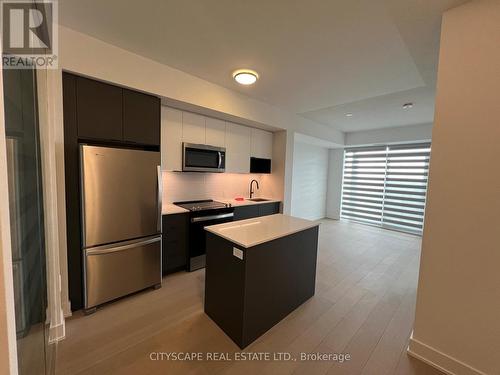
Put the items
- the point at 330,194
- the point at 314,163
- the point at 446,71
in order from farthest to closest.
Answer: the point at 330,194
the point at 314,163
the point at 446,71

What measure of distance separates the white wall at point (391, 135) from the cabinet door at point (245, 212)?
3987mm

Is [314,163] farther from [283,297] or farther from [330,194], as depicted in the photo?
[283,297]

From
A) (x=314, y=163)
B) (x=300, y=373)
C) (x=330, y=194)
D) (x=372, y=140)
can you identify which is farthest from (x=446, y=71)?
(x=330, y=194)

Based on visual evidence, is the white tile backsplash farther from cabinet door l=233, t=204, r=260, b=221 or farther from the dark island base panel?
the dark island base panel

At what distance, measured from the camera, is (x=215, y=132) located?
11.5 ft

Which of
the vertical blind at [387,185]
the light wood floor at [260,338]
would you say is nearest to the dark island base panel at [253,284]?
the light wood floor at [260,338]

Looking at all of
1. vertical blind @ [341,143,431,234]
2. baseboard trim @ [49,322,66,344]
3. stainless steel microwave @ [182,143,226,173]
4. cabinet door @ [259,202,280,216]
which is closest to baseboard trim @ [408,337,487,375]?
cabinet door @ [259,202,280,216]

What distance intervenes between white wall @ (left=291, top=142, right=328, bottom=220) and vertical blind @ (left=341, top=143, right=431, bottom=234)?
677 mm

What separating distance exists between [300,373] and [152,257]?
1.91m

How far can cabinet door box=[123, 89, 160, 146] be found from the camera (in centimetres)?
228

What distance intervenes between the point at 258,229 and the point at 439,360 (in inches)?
68.2

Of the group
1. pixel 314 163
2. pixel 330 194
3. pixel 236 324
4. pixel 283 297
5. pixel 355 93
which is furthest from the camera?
pixel 330 194

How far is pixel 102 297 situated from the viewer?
214 cm

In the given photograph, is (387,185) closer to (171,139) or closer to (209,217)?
(209,217)
